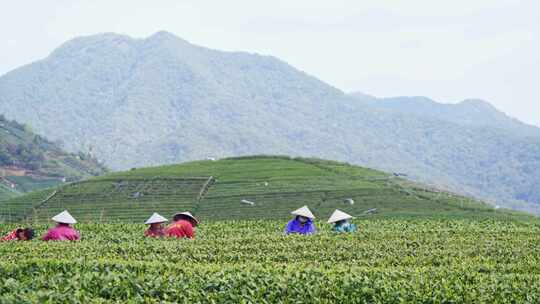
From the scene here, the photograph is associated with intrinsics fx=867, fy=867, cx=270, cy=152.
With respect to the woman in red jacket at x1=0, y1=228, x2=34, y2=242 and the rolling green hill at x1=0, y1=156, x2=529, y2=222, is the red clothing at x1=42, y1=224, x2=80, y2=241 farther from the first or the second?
the rolling green hill at x1=0, y1=156, x2=529, y2=222

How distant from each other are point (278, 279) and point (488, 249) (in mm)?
7605

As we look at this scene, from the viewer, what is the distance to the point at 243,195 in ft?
236

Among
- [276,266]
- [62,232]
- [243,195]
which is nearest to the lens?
[276,266]

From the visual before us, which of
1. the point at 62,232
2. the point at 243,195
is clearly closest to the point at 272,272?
the point at 62,232

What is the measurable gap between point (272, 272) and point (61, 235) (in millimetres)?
8926

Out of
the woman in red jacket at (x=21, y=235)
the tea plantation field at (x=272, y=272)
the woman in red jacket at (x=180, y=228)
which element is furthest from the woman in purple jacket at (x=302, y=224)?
the woman in red jacket at (x=21, y=235)

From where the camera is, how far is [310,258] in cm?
1886

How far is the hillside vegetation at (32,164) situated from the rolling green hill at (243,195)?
78.0 feet

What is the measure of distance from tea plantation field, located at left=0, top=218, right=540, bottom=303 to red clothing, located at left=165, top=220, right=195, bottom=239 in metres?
1.23

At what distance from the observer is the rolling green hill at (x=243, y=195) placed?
2645 inches

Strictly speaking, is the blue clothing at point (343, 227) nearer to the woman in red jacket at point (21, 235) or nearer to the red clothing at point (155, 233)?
the red clothing at point (155, 233)

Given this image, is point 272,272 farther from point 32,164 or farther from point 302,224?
point 32,164

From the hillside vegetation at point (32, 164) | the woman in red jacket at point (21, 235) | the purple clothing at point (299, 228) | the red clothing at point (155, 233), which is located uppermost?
the hillside vegetation at point (32, 164)

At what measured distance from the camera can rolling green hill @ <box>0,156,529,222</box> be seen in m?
67.2
